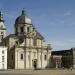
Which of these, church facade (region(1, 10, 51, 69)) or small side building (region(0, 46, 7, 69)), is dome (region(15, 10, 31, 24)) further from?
small side building (region(0, 46, 7, 69))

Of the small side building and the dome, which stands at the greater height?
the dome

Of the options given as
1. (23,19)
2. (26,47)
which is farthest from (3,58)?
(23,19)

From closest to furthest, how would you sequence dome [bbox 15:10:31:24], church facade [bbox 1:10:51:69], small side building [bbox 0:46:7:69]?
small side building [bbox 0:46:7:69] → church facade [bbox 1:10:51:69] → dome [bbox 15:10:31:24]

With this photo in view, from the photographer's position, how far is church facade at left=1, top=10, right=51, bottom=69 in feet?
338

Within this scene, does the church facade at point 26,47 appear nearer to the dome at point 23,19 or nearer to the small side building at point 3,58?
the dome at point 23,19

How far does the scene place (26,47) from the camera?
10431 cm

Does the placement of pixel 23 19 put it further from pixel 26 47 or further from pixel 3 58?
pixel 3 58

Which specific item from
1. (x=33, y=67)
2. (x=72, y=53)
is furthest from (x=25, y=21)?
(x=72, y=53)

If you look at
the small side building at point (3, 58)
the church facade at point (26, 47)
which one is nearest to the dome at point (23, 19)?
the church facade at point (26, 47)

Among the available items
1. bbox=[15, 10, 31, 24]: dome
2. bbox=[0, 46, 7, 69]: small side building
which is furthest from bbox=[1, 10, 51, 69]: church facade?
bbox=[0, 46, 7, 69]: small side building

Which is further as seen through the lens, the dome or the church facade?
the dome

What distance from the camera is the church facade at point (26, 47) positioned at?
103025 millimetres

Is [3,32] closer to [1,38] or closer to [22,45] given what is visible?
[1,38]

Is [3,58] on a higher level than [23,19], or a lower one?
lower
